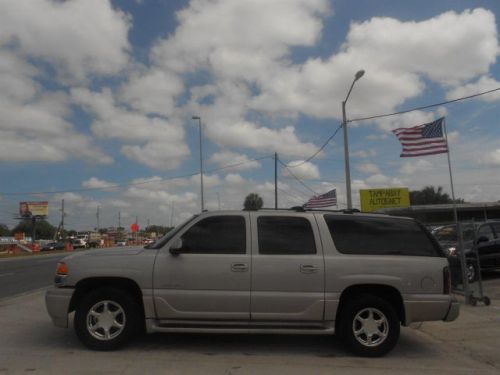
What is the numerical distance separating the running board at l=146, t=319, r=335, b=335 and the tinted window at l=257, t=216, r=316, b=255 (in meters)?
0.88

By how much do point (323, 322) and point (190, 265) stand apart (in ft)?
5.82

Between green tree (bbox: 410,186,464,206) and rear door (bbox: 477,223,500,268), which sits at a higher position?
green tree (bbox: 410,186,464,206)

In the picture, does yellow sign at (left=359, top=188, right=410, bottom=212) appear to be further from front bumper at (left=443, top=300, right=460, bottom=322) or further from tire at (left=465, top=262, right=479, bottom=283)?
front bumper at (left=443, top=300, right=460, bottom=322)

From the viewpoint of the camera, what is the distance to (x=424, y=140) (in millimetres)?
15992

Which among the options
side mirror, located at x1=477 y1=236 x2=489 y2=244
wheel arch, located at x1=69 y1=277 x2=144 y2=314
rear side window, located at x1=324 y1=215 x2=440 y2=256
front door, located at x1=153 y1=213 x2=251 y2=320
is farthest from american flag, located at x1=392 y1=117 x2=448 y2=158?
wheel arch, located at x1=69 y1=277 x2=144 y2=314

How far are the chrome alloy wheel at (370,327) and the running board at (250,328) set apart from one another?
33cm

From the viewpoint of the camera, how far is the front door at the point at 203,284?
6.13m

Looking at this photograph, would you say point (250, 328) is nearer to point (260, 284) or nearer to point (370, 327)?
point (260, 284)

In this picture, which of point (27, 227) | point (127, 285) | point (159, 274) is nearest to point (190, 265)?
point (159, 274)

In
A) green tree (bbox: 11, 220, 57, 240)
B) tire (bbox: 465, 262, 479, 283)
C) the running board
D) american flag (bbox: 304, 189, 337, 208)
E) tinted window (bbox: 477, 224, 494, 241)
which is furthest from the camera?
green tree (bbox: 11, 220, 57, 240)

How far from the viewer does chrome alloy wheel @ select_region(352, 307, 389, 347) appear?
6199 mm

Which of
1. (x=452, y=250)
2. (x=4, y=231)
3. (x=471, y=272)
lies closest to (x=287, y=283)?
(x=452, y=250)

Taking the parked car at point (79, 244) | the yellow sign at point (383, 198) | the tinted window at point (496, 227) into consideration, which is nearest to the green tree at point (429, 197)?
the parked car at point (79, 244)

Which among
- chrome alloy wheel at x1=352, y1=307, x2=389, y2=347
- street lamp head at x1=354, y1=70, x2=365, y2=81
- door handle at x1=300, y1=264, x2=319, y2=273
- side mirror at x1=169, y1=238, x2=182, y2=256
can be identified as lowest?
chrome alloy wheel at x1=352, y1=307, x2=389, y2=347
